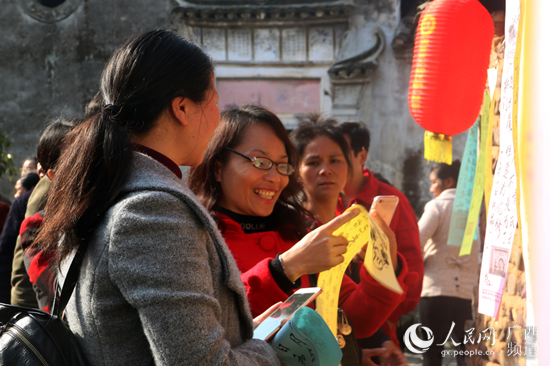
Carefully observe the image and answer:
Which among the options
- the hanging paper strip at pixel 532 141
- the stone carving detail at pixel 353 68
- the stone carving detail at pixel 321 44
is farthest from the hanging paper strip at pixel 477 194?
the stone carving detail at pixel 321 44

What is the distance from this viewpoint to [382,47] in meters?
6.60

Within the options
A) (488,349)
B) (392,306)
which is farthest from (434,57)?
(488,349)

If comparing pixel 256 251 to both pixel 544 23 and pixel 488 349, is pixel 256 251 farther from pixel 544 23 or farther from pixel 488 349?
pixel 488 349

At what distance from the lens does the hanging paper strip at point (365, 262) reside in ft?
4.89

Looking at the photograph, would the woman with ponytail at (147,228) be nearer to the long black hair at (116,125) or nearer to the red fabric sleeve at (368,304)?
the long black hair at (116,125)

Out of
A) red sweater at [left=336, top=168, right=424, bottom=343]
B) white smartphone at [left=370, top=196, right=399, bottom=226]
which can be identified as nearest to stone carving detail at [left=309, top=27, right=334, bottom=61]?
red sweater at [left=336, top=168, right=424, bottom=343]

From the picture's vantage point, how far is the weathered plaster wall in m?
6.93

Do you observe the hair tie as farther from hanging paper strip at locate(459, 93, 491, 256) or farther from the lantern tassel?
hanging paper strip at locate(459, 93, 491, 256)

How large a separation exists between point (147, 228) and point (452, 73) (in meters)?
1.70

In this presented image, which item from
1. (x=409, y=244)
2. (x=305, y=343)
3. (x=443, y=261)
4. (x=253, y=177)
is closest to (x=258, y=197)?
(x=253, y=177)

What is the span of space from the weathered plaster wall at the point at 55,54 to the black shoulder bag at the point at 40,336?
256 inches

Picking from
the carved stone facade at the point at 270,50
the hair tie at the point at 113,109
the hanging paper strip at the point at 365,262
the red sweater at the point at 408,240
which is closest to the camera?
the hair tie at the point at 113,109

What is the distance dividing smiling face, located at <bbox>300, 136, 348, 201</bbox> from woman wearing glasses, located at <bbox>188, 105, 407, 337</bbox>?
671 millimetres

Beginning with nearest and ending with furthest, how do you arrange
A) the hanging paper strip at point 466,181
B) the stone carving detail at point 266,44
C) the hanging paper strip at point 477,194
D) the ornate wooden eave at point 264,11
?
the hanging paper strip at point 477,194 → the hanging paper strip at point 466,181 → the ornate wooden eave at point 264,11 → the stone carving detail at point 266,44
